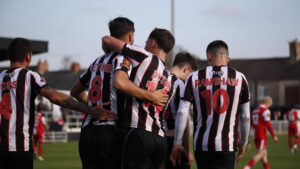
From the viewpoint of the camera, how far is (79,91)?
5.68m

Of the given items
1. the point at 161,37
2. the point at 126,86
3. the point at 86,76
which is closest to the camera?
the point at 126,86

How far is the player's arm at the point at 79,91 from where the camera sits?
5586 mm

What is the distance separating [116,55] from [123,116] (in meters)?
0.62

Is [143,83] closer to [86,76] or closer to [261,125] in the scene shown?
[86,76]

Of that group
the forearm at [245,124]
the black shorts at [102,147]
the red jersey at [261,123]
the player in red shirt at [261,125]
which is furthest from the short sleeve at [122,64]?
the red jersey at [261,123]

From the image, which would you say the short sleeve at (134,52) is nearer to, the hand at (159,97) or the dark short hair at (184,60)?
the hand at (159,97)

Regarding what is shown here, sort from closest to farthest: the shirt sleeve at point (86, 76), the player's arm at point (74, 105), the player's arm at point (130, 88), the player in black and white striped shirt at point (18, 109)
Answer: the player's arm at point (130, 88) < the player's arm at point (74, 105) < the shirt sleeve at point (86, 76) < the player in black and white striped shirt at point (18, 109)

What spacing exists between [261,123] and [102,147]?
35.7 ft

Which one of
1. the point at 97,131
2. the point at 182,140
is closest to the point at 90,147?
the point at 97,131

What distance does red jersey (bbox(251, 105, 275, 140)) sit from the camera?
1495 cm

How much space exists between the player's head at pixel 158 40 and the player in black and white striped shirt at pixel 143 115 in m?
0.34

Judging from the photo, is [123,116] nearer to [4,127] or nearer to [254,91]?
[4,127]

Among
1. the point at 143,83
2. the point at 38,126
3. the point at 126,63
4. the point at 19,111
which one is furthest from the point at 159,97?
the point at 38,126

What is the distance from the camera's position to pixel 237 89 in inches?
238
